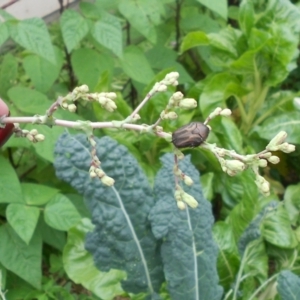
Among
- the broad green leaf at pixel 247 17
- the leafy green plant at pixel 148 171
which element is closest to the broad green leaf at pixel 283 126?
the leafy green plant at pixel 148 171

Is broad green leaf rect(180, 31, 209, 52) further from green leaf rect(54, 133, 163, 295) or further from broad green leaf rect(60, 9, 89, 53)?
green leaf rect(54, 133, 163, 295)

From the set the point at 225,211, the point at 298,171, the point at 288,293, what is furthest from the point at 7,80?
the point at 298,171

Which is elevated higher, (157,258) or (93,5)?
(93,5)

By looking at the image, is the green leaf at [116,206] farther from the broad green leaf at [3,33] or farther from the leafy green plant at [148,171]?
the broad green leaf at [3,33]

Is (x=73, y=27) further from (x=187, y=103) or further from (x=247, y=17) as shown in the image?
(x=187, y=103)

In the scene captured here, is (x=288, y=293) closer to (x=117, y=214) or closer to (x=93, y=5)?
(x=117, y=214)

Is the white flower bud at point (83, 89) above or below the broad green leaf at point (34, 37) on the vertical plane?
above
